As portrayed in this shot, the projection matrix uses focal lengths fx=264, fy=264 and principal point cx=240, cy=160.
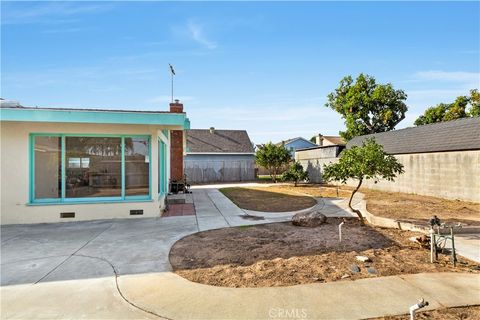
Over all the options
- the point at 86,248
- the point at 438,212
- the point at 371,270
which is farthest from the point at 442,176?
the point at 86,248

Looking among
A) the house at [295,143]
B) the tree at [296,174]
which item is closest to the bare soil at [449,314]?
the tree at [296,174]

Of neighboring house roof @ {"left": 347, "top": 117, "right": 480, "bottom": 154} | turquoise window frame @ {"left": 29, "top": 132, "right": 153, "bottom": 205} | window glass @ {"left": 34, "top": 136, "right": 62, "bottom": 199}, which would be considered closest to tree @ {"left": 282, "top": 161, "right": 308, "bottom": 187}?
neighboring house roof @ {"left": 347, "top": 117, "right": 480, "bottom": 154}

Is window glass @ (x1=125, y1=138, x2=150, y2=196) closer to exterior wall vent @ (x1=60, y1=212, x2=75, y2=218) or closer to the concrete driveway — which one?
the concrete driveway

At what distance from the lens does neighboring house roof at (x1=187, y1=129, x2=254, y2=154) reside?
2850cm

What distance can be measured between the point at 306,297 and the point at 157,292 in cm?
204

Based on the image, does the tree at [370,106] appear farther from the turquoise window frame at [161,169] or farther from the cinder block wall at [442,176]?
the turquoise window frame at [161,169]

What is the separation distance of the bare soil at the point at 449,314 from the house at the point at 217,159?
2482 cm

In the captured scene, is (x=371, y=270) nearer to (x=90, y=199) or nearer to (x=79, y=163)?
(x=90, y=199)

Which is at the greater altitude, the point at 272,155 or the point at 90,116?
the point at 90,116

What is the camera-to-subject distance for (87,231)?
23.3 ft

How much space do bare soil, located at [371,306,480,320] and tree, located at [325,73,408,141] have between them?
27807 millimetres

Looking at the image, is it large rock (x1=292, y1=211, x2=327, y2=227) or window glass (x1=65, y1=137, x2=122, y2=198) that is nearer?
large rock (x1=292, y1=211, x2=327, y2=227)

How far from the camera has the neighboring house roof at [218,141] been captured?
93.5ft

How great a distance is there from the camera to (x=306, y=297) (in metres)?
3.49
